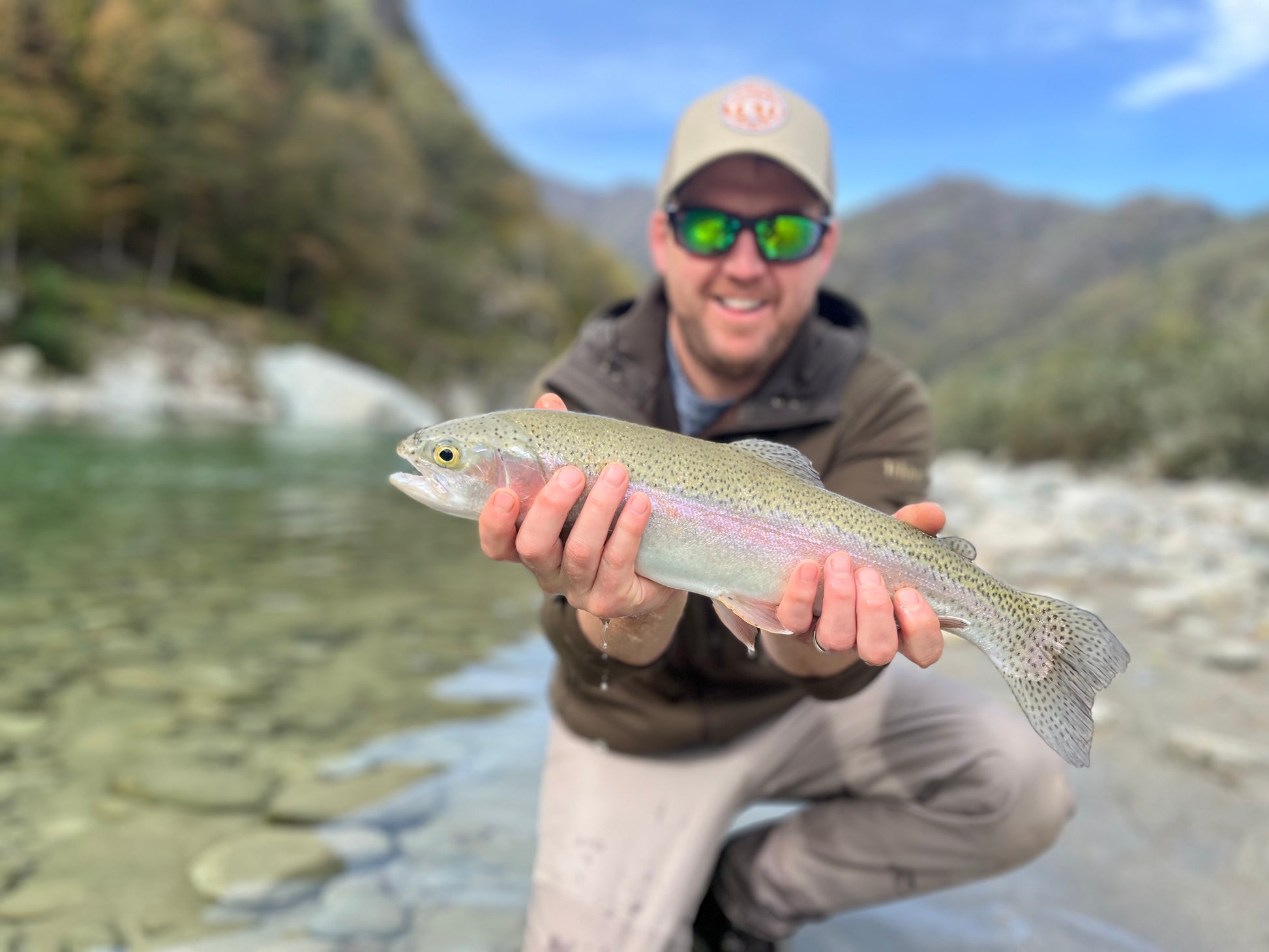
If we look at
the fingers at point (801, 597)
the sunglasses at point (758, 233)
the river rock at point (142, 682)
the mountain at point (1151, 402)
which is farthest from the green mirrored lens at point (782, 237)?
the mountain at point (1151, 402)

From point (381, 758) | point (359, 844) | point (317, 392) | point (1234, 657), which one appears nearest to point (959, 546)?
point (359, 844)

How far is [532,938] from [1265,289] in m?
20.1

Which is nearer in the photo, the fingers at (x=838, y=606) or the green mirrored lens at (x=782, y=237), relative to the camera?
the fingers at (x=838, y=606)

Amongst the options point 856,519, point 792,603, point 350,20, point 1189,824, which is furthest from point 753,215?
point 350,20

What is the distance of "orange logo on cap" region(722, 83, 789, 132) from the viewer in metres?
3.35

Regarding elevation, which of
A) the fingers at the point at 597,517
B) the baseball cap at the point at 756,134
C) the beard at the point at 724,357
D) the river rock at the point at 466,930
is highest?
the baseball cap at the point at 756,134

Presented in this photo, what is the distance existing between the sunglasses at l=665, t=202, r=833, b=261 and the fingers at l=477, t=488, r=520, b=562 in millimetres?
1463

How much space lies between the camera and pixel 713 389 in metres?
3.41

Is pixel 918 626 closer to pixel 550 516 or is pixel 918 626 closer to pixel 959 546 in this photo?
pixel 959 546

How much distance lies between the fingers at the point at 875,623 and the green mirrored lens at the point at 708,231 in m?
1.53

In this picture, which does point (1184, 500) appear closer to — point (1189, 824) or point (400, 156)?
point (1189, 824)

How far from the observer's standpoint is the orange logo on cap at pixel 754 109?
3.35m

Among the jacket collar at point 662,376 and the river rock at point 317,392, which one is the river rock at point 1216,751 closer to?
the jacket collar at point 662,376

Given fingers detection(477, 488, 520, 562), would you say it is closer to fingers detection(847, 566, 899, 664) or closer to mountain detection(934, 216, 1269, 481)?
fingers detection(847, 566, 899, 664)
